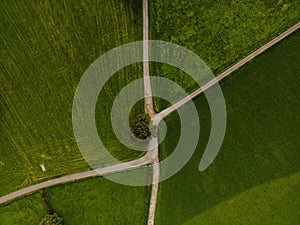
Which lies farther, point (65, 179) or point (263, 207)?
point (263, 207)

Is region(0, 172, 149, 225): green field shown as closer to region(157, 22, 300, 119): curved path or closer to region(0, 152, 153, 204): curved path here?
region(0, 152, 153, 204): curved path

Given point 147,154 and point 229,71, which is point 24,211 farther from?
point 229,71

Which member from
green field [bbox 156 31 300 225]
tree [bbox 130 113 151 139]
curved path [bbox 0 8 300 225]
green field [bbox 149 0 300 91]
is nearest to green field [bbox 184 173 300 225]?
green field [bbox 156 31 300 225]

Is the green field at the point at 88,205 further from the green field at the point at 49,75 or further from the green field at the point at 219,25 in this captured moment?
the green field at the point at 219,25

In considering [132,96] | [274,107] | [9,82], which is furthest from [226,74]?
[9,82]

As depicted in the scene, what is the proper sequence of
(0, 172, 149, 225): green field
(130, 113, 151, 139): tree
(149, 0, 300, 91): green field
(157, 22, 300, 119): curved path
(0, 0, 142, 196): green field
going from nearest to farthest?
(130, 113, 151, 139): tree < (0, 0, 142, 196): green field < (149, 0, 300, 91): green field < (157, 22, 300, 119): curved path < (0, 172, 149, 225): green field


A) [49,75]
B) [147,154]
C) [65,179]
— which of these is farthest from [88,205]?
[49,75]
